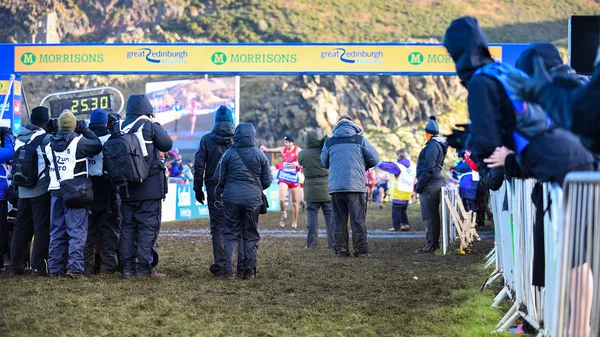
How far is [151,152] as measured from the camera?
9.34m

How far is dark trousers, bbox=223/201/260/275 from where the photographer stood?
9.32 metres

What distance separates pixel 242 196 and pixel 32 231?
8.98ft

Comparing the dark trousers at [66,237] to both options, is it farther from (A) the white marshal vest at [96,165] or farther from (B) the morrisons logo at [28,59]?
(B) the morrisons logo at [28,59]

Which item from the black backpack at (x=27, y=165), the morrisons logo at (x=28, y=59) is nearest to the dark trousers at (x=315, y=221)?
the black backpack at (x=27, y=165)

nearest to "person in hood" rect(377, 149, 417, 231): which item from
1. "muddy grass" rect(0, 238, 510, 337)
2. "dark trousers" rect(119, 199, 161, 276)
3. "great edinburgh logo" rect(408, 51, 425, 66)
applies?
"great edinburgh logo" rect(408, 51, 425, 66)

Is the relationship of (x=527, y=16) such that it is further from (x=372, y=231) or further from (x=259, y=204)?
(x=259, y=204)

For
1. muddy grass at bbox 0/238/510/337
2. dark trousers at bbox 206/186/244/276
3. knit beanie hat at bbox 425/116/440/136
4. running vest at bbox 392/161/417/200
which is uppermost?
knit beanie hat at bbox 425/116/440/136

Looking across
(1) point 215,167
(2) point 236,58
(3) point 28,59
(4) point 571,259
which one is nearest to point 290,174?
(2) point 236,58

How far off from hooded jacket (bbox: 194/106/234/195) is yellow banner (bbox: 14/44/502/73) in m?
12.1

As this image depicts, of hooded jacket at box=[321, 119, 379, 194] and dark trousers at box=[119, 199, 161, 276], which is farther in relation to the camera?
hooded jacket at box=[321, 119, 379, 194]

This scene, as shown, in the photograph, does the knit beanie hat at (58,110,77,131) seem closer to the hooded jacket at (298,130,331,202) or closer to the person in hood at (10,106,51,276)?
the person in hood at (10,106,51,276)

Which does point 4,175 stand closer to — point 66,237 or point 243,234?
point 66,237

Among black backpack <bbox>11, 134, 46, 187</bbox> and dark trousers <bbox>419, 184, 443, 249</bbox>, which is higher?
black backpack <bbox>11, 134, 46, 187</bbox>

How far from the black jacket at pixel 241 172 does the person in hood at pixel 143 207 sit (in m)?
0.69
